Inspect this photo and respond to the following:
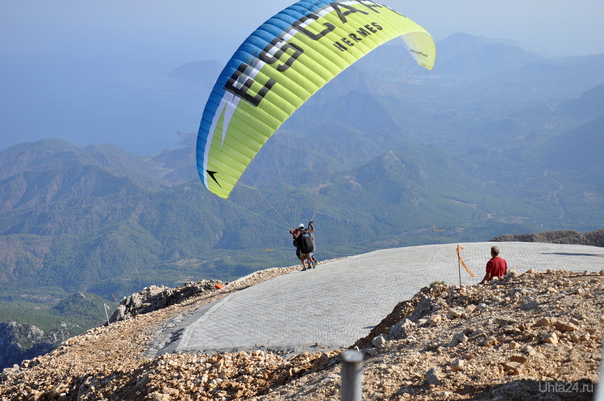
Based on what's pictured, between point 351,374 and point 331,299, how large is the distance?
11.0 meters

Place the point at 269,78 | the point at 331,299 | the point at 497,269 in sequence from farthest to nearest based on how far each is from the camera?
1. the point at 331,299
2. the point at 269,78
3. the point at 497,269

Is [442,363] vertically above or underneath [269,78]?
underneath

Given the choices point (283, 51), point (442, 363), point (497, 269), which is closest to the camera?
point (442, 363)

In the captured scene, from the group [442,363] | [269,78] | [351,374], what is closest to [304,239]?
[269,78]

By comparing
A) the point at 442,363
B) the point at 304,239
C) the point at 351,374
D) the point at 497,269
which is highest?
the point at 351,374

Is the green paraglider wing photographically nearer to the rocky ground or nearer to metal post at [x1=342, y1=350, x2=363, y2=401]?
the rocky ground

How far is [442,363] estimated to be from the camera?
16.5ft

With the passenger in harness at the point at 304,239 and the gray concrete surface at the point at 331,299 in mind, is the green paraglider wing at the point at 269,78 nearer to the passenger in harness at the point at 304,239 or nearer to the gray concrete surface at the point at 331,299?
the gray concrete surface at the point at 331,299

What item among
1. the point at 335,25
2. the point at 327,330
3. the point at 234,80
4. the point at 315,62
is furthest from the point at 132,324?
the point at 335,25

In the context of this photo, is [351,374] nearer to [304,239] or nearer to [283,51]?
[283,51]

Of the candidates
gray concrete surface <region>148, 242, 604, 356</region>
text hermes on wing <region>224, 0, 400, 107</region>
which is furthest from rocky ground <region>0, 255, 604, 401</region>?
text hermes on wing <region>224, 0, 400, 107</region>

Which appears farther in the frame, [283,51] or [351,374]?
[283,51]

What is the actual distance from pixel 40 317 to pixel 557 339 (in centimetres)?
15445

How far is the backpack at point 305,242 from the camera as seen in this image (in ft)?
50.9
